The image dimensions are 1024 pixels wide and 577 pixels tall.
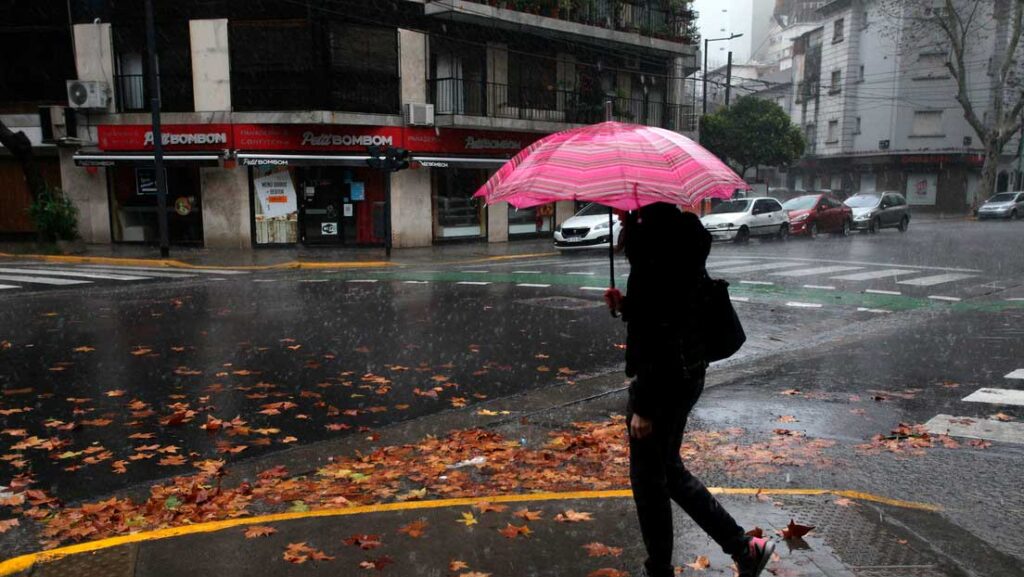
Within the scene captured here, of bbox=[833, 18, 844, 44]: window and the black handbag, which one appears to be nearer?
the black handbag

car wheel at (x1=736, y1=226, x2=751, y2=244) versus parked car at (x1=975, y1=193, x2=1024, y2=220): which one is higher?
parked car at (x1=975, y1=193, x2=1024, y2=220)

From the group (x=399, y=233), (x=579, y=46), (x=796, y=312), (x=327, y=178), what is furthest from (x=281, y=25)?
(x=796, y=312)

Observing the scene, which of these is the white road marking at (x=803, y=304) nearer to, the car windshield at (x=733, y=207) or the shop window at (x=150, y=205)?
the car windshield at (x=733, y=207)

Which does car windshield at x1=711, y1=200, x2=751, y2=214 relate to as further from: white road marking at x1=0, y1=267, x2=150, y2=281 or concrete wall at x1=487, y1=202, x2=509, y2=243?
white road marking at x1=0, y1=267, x2=150, y2=281

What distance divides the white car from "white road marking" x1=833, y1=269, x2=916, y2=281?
757cm

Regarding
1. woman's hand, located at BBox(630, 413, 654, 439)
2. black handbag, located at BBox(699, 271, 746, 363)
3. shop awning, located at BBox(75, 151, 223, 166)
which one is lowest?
woman's hand, located at BBox(630, 413, 654, 439)

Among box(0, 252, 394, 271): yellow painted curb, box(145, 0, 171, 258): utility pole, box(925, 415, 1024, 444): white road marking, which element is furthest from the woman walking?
box(145, 0, 171, 258): utility pole

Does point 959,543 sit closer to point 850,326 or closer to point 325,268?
point 850,326

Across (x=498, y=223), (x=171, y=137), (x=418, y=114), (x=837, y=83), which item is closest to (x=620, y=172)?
(x=418, y=114)

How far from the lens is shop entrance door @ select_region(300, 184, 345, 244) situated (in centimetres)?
2381

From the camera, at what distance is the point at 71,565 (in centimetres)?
357

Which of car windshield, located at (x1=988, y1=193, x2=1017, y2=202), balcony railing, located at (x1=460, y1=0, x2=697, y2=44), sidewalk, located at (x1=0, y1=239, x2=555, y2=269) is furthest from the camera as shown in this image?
car windshield, located at (x1=988, y1=193, x2=1017, y2=202)

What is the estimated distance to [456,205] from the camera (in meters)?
26.4

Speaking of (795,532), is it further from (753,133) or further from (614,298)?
(753,133)
